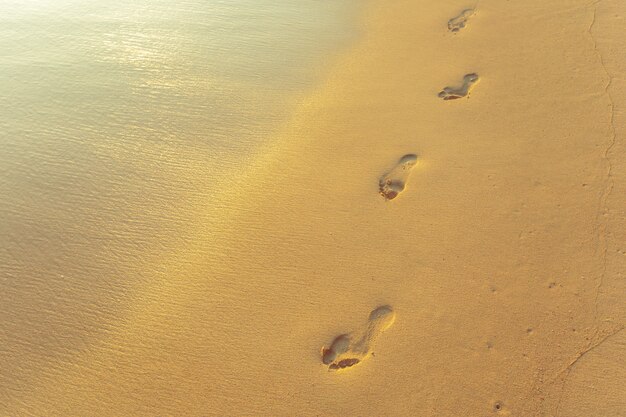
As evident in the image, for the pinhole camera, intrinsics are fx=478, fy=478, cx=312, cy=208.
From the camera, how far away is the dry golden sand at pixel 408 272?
2.51m

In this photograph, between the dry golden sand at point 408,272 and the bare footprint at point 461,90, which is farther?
the bare footprint at point 461,90

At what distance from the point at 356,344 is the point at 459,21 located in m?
4.12

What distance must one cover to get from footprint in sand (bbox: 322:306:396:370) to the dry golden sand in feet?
0.11

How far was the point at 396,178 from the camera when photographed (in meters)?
3.59

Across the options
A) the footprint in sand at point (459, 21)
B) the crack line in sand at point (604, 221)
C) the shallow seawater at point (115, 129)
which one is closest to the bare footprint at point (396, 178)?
the shallow seawater at point (115, 129)

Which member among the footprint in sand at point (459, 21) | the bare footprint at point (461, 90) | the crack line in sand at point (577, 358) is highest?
the footprint in sand at point (459, 21)

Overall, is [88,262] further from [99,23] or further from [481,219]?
[99,23]

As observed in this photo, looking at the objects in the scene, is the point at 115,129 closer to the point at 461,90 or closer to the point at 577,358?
the point at 461,90

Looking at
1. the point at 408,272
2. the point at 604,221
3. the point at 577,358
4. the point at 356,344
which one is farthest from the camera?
the point at 604,221

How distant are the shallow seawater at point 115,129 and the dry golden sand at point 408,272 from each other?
0.68 ft

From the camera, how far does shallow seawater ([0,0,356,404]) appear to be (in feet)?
9.84

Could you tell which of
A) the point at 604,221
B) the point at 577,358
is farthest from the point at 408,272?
the point at 604,221

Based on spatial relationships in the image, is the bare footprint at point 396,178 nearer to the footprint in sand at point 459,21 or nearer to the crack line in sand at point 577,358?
the crack line in sand at point 577,358

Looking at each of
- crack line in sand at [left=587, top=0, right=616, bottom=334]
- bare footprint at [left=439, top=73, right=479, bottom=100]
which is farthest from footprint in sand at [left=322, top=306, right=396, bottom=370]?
bare footprint at [left=439, top=73, right=479, bottom=100]
